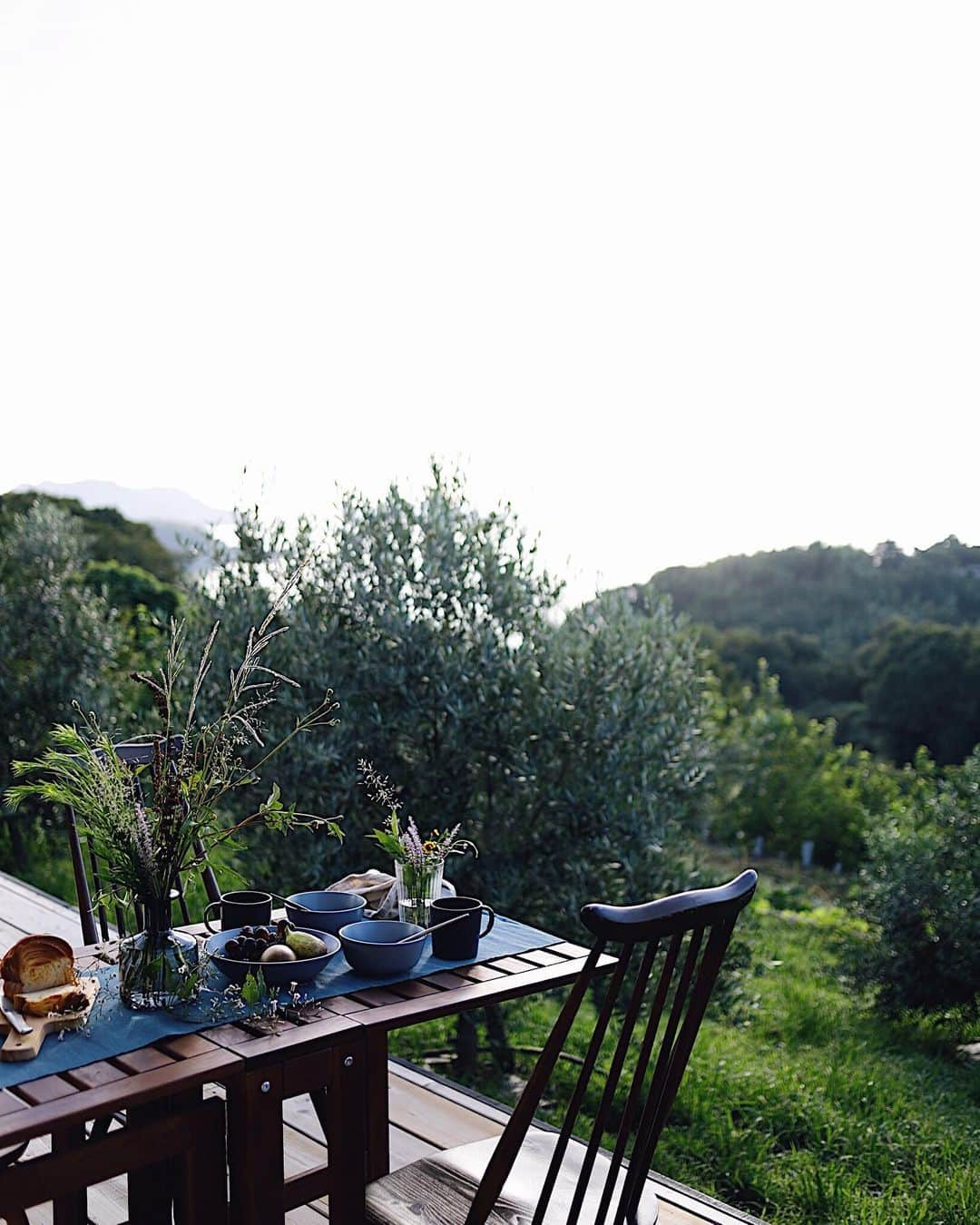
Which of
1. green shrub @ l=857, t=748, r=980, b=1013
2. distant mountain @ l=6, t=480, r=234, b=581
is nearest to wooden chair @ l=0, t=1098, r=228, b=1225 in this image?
green shrub @ l=857, t=748, r=980, b=1013

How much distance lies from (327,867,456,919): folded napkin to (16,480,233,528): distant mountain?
1118 cm

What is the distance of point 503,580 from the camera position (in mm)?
3910

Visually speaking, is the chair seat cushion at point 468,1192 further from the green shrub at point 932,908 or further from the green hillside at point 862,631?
the green hillside at point 862,631

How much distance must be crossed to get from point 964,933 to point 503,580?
2.22 m

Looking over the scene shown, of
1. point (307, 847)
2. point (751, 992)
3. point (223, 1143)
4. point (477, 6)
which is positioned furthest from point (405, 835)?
point (477, 6)

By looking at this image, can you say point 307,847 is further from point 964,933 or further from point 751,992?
point 964,933

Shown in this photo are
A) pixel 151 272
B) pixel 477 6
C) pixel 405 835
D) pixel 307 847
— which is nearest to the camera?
pixel 405 835

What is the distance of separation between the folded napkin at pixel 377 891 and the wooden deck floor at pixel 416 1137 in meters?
0.69

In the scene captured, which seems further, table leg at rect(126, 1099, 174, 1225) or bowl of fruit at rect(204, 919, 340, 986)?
table leg at rect(126, 1099, 174, 1225)

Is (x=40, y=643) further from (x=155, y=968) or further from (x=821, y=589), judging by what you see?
(x=821, y=589)

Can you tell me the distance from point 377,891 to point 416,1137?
0.89 m

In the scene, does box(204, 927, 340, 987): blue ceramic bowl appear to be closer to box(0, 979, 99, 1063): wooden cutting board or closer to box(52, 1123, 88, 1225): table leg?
box(0, 979, 99, 1063): wooden cutting board

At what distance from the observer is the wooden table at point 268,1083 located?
1.43 meters

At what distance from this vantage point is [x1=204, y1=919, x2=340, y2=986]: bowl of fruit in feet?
5.89
